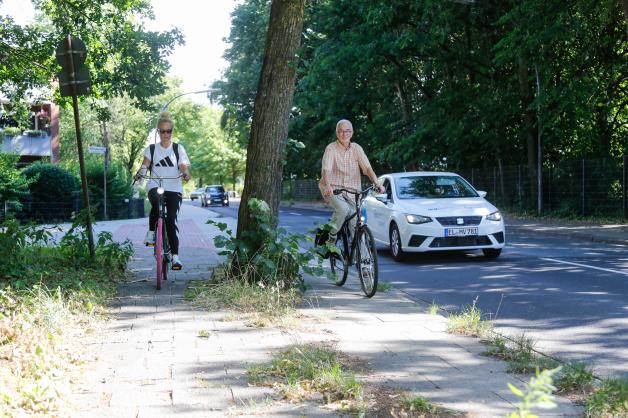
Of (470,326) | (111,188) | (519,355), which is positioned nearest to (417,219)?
(470,326)

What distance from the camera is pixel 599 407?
11.9 ft

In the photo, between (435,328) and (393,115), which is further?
(393,115)

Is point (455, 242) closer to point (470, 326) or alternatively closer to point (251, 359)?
point (470, 326)

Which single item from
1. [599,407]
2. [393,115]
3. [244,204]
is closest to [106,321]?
[244,204]

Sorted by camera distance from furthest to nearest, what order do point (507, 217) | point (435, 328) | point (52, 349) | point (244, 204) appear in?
point (507, 217)
point (244, 204)
point (435, 328)
point (52, 349)

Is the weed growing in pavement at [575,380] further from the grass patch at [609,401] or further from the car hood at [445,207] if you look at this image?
the car hood at [445,207]

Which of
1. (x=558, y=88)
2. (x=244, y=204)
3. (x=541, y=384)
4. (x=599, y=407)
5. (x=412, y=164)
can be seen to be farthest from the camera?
(x=412, y=164)

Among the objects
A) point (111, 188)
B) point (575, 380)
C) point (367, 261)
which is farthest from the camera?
point (111, 188)

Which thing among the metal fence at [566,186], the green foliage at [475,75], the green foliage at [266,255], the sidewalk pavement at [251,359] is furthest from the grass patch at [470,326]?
the metal fence at [566,186]

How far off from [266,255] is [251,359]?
2.76 metres

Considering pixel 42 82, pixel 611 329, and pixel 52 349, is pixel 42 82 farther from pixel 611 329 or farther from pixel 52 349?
pixel 611 329

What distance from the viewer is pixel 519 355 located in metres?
4.86

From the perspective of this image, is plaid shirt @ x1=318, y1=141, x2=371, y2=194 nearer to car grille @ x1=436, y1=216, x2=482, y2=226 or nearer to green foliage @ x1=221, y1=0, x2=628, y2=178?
car grille @ x1=436, y1=216, x2=482, y2=226

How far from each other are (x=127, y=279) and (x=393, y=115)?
98.1ft
